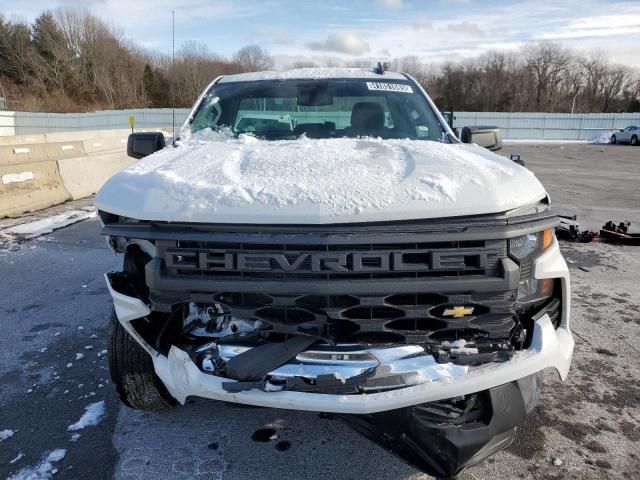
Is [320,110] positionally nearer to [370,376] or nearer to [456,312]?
[456,312]

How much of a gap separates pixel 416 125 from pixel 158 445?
260cm

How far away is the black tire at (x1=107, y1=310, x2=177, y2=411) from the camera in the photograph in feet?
8.45

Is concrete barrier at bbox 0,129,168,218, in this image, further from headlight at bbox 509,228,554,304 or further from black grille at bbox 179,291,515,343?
headlight at bbox 509,228,554,304

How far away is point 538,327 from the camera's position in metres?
2.17

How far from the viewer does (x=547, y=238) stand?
7.47ft

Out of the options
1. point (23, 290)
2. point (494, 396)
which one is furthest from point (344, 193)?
point (23, 290)

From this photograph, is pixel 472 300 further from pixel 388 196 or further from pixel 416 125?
pixel 416 125

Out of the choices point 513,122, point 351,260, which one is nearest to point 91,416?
point 351,260

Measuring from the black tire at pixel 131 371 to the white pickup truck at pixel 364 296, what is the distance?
297 mm

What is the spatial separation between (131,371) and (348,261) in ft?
4.52

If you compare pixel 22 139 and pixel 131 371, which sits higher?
pixel 22 139

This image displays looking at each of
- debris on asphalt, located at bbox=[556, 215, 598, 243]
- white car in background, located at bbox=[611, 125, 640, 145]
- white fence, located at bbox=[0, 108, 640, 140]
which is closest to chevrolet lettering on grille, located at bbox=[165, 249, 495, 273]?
debris on asphalt, located at bbox=[556, 215, 598, 243]

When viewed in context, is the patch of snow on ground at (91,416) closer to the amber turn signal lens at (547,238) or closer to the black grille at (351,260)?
the black grille at (351,260)

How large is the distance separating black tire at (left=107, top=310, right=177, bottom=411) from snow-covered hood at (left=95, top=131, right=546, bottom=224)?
72cm
